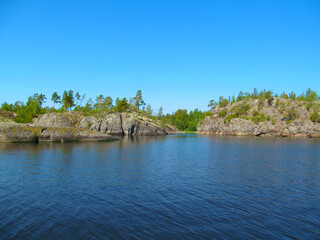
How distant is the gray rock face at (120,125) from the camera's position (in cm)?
11962

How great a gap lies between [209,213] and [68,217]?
33.8 ft

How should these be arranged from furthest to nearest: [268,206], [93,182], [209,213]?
[93,182] → [268,206] → [209,213]

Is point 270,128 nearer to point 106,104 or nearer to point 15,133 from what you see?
point 106,104

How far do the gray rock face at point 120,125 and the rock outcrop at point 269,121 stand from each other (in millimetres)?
71337

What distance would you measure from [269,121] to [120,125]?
11135 cm

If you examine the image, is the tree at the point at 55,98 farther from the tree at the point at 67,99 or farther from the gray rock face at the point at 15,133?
the gray rock face at the point at 15,133

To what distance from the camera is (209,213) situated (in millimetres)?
16375

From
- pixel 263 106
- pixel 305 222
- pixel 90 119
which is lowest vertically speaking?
pixel 305 222

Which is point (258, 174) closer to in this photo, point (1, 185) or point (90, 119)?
point (1, 185)

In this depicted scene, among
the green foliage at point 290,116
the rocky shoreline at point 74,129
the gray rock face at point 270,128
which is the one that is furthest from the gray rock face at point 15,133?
the green foliage at point 290,116

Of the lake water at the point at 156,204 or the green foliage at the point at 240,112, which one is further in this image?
the green foliage at the point at 240,112

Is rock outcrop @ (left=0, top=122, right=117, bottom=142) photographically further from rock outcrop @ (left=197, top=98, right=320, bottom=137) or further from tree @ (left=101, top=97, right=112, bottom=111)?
rock outcrop @ (left=197, top=98, right=320, bottom=137)

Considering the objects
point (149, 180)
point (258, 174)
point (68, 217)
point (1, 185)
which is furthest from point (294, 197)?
point (1, 185)

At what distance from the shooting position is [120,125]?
4929 inches
